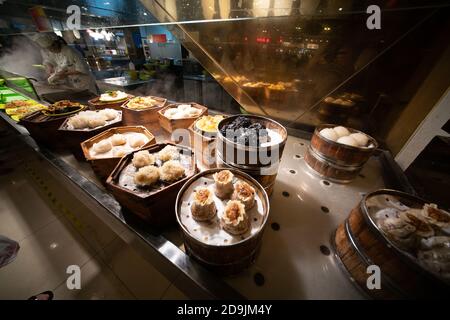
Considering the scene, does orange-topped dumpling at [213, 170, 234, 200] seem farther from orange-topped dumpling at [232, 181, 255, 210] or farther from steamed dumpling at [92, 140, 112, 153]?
steamed dumpling at [92, 140, 112, 153]

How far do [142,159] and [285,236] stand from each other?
1330mm

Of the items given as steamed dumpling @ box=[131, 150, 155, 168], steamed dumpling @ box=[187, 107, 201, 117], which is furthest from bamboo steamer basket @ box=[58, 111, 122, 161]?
steamed dumpling @ box=[187, 107, 201, 117]

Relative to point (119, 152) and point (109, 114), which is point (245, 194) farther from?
point (109, 114)

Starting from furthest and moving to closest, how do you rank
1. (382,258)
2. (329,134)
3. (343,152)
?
(329,134) → (343,152) → (382,258)

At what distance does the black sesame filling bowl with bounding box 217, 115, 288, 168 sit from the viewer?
128 centimetres

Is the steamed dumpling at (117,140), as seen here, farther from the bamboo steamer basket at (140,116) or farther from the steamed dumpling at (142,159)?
the bamboo steamer basket at (140,116)

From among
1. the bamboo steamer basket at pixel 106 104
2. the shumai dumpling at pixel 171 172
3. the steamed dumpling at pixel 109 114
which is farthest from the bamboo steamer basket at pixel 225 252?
the bamboo steamer basket at pixel 106 104

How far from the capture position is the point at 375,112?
2.16m

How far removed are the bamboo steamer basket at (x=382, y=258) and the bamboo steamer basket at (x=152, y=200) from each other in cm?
117

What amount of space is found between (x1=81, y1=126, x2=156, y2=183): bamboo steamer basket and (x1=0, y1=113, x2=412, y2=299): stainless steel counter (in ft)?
0.53

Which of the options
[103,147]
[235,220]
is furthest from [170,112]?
[235,220]

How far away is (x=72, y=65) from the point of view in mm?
4277
